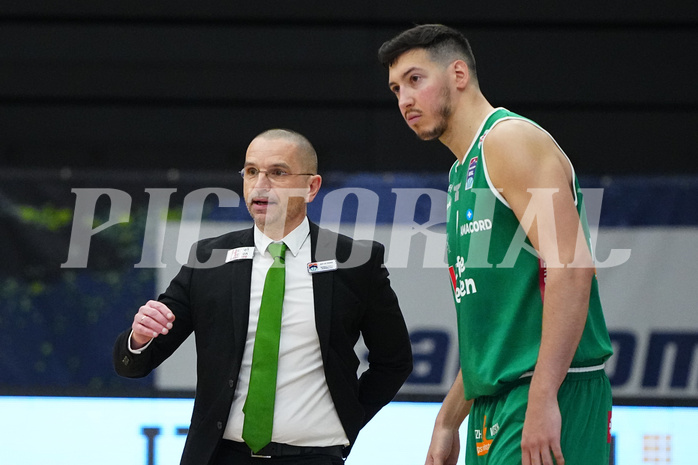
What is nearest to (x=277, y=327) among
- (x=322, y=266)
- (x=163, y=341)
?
(x=322, y=266)

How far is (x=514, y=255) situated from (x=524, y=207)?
0.46 ft

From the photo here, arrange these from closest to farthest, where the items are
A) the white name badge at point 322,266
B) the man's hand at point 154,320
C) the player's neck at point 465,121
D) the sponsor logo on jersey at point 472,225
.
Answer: the sponsor logo on jersey at point 472,225
the player's neck at point 465,121
the man's hand at point 154,320
the white name badge at point 322,266

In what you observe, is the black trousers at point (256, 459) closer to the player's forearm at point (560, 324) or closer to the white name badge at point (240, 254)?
the white name badge at point (240, 254)

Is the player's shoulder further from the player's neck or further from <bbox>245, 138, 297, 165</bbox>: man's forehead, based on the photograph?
<bbox>245, 138, 297, 165</bbox>: man's forehead

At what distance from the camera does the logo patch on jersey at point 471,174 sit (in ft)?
7.20

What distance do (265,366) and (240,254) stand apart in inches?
15.0

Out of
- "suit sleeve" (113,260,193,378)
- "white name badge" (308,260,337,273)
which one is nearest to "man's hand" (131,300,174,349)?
"suit sleeve" (113,260,193,378)

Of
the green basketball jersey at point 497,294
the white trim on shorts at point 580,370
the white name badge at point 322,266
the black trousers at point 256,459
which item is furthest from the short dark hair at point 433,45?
the black trousers at point 256,459

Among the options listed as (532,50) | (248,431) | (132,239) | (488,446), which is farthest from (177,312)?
(532,50)

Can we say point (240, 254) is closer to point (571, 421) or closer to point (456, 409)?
point (456, 409)

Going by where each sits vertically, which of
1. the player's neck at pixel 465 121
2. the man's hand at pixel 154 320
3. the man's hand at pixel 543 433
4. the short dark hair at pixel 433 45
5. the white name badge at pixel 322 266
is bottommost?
the man's hand at pixel 543 433

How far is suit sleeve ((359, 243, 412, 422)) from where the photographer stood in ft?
9.36

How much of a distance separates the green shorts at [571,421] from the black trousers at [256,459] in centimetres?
63

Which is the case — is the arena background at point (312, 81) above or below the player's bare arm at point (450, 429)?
above
